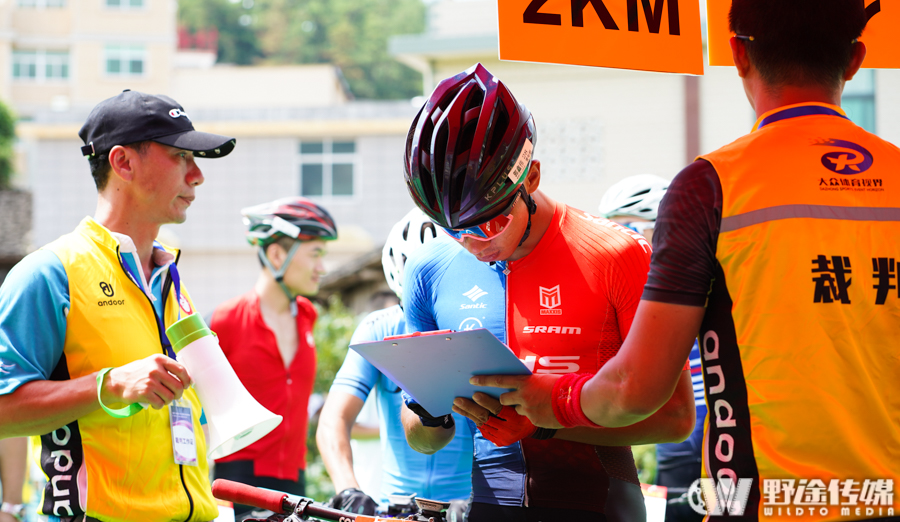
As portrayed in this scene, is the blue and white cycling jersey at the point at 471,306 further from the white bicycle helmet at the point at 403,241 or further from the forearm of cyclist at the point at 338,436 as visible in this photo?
the forearm of cyclist at the point at 338,436

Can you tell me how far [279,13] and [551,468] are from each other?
86.5 metres

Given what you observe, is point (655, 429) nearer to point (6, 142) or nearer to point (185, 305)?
point (185, 305)

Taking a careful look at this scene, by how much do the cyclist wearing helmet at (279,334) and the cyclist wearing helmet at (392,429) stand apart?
79.4 inches

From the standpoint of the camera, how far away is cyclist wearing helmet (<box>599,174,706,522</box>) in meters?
4.93

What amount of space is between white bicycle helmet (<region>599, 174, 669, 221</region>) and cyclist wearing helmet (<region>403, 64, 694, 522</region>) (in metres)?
2.77

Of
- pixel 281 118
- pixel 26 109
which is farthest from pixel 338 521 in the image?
pixel 26 109

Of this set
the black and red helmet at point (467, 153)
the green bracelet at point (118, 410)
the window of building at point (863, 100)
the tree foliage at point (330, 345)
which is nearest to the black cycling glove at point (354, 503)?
the green bracelet at point (118, 410)

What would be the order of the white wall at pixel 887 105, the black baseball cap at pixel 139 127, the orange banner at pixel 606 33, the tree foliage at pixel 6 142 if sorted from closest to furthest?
1. the orange banner at pixel 606 33
2. the black baseball cap at pixel 139 127
3. the white wall at pixel 887 105
4. the tree foliage at pixel 6 142

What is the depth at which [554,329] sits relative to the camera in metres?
2.79

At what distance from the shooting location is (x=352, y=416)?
4363mm

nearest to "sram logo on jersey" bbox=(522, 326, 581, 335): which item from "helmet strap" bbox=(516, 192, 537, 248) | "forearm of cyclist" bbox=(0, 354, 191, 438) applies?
"helmet strap" bbox=(516, 192, 537, 248)

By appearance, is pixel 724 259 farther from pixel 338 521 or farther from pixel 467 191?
pixel 338 521

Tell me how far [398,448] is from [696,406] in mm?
1685

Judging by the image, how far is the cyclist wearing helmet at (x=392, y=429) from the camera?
4.12 meters
